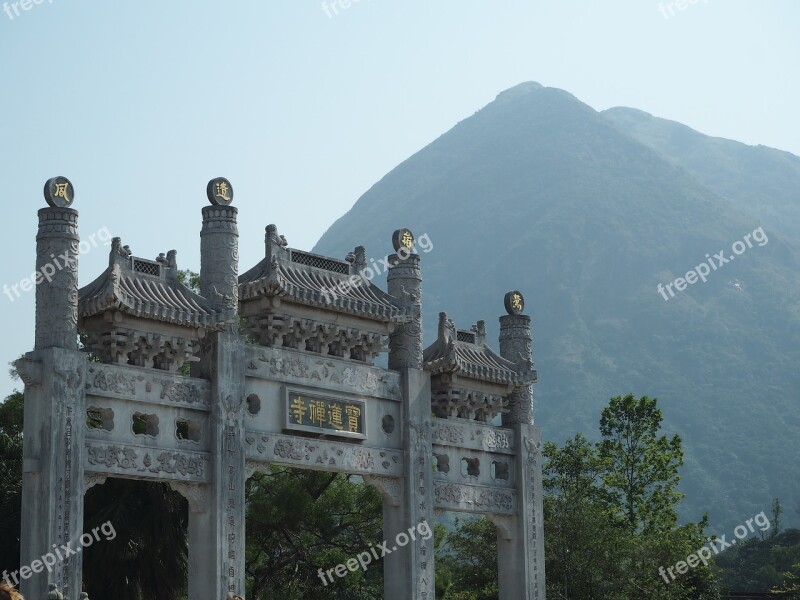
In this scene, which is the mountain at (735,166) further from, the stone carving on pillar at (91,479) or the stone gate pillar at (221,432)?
the stone carving on pillar at (91,479)

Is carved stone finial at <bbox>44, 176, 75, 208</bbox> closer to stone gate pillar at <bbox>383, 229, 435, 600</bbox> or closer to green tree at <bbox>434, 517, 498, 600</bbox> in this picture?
stone gate pillar at <bbox>383, 229, 435, 600</bbox>

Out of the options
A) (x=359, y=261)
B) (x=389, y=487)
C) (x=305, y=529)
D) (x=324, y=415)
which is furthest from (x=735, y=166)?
(x=324, y=415)

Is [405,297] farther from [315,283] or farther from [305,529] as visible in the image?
[305,529]

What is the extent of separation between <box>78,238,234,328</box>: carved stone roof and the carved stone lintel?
2.81 meters

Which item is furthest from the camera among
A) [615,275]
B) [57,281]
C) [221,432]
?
[615,275]

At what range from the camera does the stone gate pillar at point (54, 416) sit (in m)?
11.3

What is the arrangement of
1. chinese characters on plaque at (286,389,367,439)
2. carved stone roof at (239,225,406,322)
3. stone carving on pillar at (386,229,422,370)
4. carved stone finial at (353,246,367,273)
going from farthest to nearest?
stone carving on pillar at (386,229,422,370), carved stone finial at (353,246,367,273), chinese characters on plaque at (286,389,367,439), carved stone roof at (239,225,406,322)

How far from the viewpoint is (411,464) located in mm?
14445

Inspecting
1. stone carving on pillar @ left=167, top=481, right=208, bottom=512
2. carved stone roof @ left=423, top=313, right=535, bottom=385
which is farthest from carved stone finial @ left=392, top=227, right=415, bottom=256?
stone carving on pillar @ left=167, top=481, right=208, bottom=512

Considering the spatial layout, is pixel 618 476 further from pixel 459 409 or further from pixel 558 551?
pixel 459 409

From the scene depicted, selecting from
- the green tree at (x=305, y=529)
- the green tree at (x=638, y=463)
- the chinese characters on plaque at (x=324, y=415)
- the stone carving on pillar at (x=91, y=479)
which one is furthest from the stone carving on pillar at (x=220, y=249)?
the green tree at (x=638, y=463)

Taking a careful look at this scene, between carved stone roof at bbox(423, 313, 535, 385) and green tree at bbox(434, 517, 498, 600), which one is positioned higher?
carved stone roof at bbox(423, 313, 535, 385)

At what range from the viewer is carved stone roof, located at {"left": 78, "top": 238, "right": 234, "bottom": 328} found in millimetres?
12016

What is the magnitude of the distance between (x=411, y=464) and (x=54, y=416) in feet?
14.8
